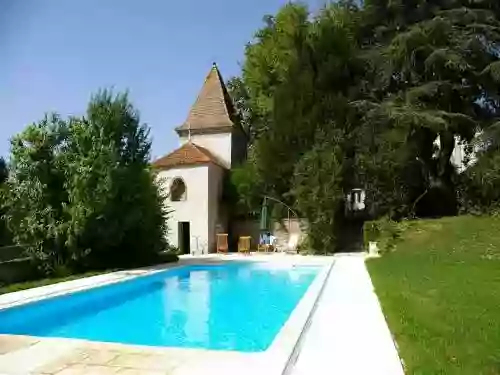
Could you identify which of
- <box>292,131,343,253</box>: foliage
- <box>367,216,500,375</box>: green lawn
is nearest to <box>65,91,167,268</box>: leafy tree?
<box>292,131,343,253</box>: foliage

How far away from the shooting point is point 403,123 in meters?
23.4

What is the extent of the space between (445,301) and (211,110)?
81.8 feet

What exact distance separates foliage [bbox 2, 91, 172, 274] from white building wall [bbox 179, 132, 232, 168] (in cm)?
1225

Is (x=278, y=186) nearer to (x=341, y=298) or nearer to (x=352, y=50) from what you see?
(x=352, y=50)

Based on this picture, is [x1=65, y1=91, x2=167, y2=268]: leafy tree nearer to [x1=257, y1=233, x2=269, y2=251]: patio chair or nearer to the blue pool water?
the blue pool water

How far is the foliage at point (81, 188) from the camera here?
15273 millimetres

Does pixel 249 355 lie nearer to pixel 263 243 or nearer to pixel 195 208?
pixel 263 243

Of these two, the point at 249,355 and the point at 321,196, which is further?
the point at 321,196

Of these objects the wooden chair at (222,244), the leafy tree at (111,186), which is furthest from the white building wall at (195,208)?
the leafy tree at (111,186)

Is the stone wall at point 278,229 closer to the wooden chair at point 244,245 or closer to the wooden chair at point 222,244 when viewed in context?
the wooden chair at point 244,245

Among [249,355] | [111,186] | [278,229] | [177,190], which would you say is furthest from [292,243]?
[249,355]

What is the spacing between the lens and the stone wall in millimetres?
25119

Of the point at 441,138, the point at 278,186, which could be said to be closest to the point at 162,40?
the point at 278,186

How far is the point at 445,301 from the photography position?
831 cm
